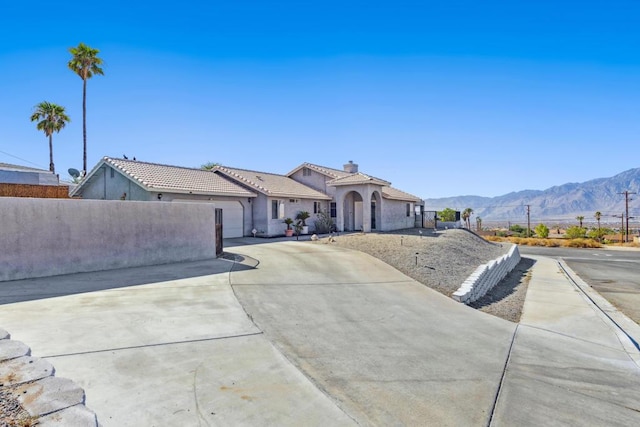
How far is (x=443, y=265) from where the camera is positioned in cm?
1520

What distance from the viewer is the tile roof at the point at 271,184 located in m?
23.5

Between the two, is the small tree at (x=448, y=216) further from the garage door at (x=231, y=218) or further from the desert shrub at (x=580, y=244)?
the garage door at (x=231, y=218)

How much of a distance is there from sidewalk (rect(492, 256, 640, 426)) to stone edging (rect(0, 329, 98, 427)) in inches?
174

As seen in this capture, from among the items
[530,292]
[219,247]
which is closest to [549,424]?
[530,292]

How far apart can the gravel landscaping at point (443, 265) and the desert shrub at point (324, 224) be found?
6.77 m

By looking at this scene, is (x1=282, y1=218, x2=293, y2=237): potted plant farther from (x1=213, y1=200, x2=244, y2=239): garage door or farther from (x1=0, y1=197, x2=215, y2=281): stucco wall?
(x1=0, y1=197, x2=215, y2=281): stucco wall

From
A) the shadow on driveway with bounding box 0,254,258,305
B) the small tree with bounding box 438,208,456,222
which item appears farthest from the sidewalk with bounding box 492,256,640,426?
the small tree with bounding box 438,208,456,222

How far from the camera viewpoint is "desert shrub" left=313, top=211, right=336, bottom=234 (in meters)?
27.1

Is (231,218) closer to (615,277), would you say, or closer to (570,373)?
(570,373)

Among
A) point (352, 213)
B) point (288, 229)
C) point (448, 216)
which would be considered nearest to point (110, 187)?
point (288, 229)

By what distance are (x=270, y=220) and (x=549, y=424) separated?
19.8 metres

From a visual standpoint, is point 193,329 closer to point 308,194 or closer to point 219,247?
point 219,247

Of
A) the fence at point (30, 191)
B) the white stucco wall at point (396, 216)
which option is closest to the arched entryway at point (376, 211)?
the white stucco wall at point (396, 216)

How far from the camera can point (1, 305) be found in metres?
7.26
